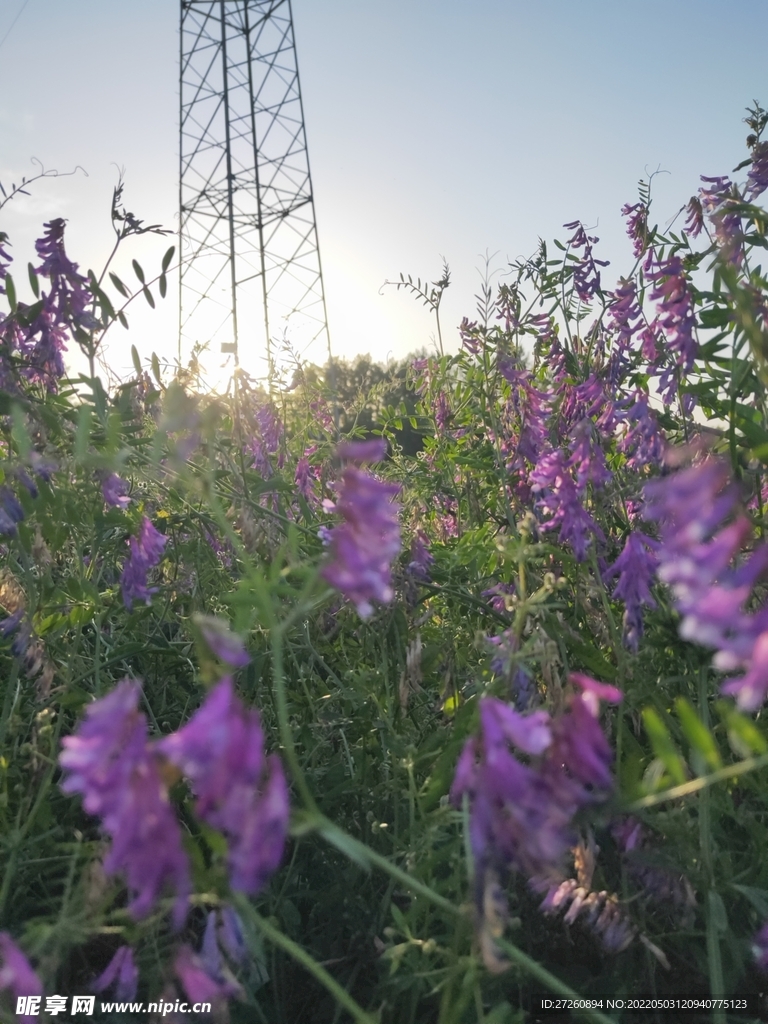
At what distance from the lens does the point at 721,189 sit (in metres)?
2.29

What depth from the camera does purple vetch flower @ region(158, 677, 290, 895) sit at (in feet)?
2.15

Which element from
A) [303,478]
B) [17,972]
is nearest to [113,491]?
[303,478]

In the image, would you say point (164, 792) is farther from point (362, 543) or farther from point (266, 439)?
point (266, 439)

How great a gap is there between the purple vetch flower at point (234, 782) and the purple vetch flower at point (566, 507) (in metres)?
1.10

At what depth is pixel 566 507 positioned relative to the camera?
1749mm

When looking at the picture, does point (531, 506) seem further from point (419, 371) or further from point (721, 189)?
point (419, 371)

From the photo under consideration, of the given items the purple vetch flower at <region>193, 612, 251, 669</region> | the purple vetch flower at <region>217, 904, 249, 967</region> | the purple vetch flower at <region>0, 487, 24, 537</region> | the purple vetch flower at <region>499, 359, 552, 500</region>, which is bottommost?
the purple vetch flower at <region>217, 904, 249, 967</region>

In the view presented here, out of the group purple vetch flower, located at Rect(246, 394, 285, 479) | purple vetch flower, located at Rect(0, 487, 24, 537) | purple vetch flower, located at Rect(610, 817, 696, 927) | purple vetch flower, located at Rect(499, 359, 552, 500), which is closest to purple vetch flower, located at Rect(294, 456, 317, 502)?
purple vetch flower, located at Rect(246, 394, 285, 479)

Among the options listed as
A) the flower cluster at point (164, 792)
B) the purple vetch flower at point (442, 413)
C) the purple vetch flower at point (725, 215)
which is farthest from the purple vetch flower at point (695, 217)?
the flower cluster at point (164, 792)

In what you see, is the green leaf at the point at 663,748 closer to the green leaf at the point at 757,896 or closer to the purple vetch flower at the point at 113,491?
the green leaf at the point at 757,896

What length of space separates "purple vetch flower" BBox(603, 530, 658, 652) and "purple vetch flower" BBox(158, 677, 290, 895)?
899mm

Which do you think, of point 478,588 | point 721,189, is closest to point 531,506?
point 478,588

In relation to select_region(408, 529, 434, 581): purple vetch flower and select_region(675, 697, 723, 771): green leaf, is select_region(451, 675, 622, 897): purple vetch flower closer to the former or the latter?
select_region(675, 697, 723, 771): green leaf

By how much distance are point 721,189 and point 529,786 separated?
2.03m
